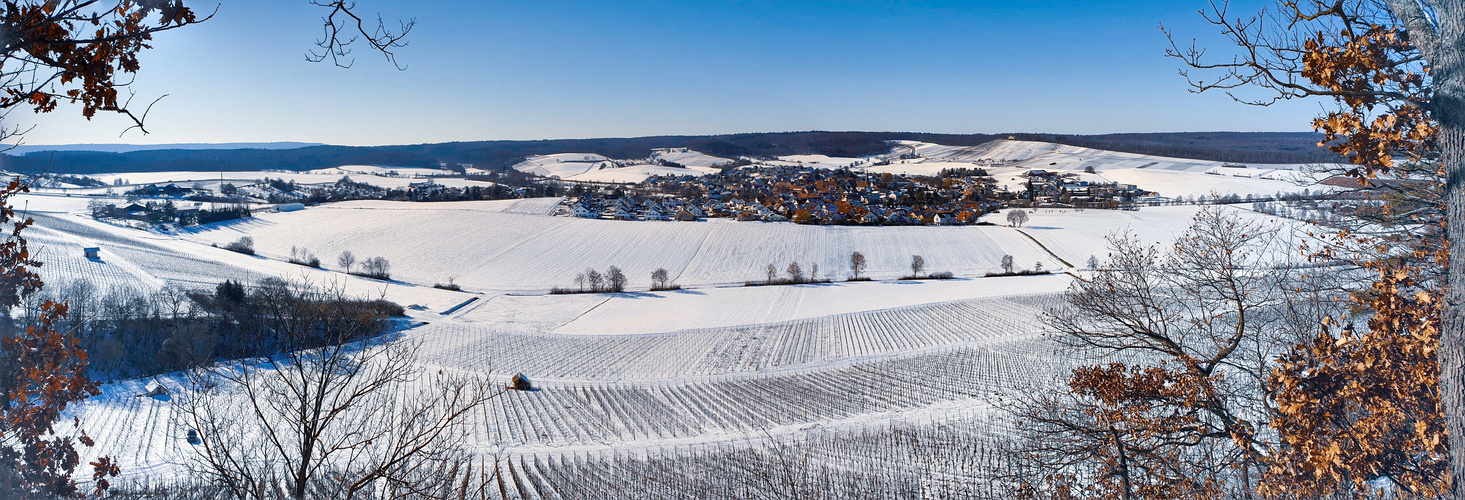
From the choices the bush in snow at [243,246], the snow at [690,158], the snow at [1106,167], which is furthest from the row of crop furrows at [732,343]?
the snow at [690,158]

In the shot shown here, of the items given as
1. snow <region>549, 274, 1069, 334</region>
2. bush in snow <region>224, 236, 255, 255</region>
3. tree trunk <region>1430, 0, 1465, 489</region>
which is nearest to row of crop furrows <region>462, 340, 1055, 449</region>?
snow <region>549, 274, 1069, 334</region>

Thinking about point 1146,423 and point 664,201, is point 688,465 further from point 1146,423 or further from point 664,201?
point 664,201

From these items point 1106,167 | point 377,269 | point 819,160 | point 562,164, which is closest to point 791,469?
point 377,269

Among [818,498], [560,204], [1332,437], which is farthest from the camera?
[560,204]

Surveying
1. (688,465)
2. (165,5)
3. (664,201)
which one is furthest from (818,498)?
(664,201)

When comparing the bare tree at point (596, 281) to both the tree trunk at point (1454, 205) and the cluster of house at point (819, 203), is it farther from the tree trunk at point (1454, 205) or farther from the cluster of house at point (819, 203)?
the tree trunk at point (1454, 205)

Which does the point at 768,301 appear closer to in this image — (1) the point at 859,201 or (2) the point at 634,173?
(1) the point at 859,201
